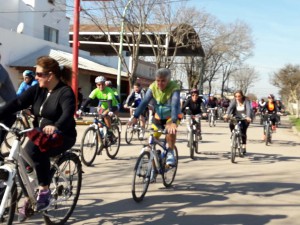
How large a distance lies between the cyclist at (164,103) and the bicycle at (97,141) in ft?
6.99

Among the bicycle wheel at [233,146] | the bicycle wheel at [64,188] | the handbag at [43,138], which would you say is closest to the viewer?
the handbag at [43,138]

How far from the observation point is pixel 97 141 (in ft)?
31.0

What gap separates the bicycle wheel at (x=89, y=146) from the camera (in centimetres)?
903

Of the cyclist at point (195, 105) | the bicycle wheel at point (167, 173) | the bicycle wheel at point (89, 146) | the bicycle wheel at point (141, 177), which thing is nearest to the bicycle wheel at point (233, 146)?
the cyclist at point (195, 105)

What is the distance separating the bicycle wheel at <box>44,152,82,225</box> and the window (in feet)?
99.2

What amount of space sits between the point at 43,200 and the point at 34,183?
195 millimetres

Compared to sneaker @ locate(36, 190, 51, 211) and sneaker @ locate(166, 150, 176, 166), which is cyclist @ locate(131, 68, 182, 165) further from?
sneaker @ locate(36, 190, 51, 211)

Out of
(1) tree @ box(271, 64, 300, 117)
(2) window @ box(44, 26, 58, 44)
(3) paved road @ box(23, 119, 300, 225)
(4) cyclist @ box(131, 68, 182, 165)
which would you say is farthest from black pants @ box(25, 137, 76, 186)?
(1) tree @ box(271, 64, 300, 117)

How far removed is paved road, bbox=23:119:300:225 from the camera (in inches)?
218

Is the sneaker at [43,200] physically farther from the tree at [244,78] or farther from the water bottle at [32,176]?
the tree at [244,78]

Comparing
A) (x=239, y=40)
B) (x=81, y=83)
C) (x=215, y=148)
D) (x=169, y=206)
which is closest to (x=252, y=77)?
(x=239, y=40)

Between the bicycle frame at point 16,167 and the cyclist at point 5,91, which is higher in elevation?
the cyclist at point 5,91

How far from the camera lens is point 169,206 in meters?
6.10

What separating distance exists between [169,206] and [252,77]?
103 metres
